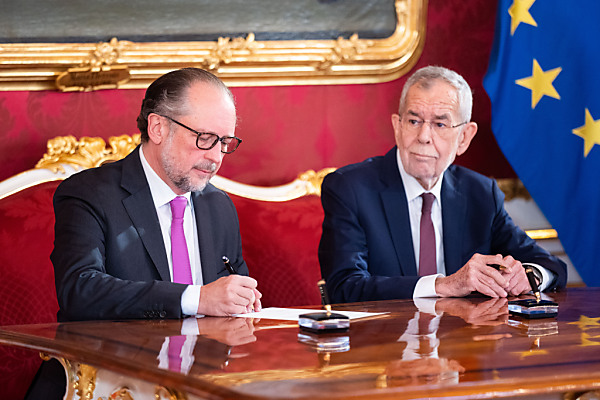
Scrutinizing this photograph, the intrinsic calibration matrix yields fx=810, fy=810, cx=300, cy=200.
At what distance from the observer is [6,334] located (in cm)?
196

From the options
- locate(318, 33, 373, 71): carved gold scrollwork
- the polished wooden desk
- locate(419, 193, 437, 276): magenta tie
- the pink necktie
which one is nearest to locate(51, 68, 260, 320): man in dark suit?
the polished wooden desk

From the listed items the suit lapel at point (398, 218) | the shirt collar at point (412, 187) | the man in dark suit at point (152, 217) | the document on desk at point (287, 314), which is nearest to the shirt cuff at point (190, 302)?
the man in dark suit at point (152, 217)

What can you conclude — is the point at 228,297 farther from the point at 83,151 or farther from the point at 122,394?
the point at 83,151

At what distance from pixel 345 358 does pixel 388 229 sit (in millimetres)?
1508

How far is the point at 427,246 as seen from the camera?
10.0 ft

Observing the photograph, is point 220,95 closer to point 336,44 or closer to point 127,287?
point 127,287

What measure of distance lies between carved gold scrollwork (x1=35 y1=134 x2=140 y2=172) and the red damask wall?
14 centimetres

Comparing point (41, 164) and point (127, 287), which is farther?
point (41, 164)

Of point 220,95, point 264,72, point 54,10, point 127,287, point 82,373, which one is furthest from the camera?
point 264,72

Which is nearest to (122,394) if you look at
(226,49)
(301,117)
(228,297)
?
(228,297)

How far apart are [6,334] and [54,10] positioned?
6.49 ft

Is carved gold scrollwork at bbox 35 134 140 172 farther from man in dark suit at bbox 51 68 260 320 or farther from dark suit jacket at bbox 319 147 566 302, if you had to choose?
dark suit jacket at bbox 319 147 566 302

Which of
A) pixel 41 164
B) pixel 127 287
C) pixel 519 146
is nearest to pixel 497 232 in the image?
pixel 519 146

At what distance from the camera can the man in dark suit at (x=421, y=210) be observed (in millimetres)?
2996
